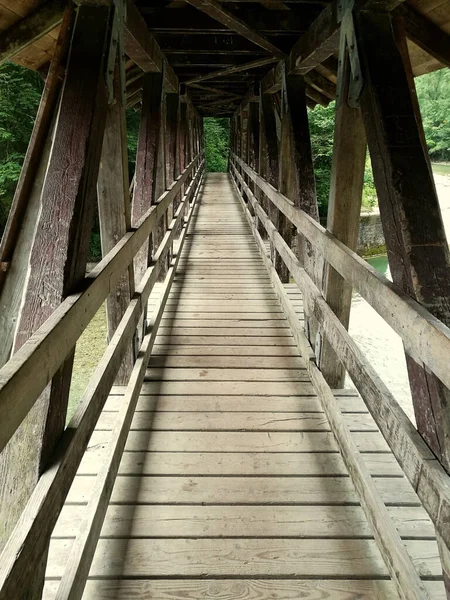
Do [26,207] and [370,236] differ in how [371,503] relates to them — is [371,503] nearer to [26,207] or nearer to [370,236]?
[26,207]

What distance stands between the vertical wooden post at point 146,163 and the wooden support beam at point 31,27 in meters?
1.67

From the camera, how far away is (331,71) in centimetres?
450

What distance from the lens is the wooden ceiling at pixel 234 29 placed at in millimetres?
2334

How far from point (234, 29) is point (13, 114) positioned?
40.5 ft

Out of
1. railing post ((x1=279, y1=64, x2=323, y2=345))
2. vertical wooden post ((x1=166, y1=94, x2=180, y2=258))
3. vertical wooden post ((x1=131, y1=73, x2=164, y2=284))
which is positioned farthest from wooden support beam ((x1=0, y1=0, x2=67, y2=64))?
vertical wooden post ((x1=166, y1=94, x2=180, y2=258))

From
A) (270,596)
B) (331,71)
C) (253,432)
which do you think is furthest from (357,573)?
(331,71)

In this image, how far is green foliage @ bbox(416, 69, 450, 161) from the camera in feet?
111

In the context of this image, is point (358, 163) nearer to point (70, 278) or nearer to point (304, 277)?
point (304, 277)

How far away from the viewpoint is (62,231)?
174 cm

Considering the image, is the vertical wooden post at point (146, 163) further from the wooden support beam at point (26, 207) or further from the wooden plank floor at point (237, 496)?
the wooden support beam at point (26, 207)

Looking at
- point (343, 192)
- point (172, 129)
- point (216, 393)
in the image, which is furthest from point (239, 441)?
point (172, 129)

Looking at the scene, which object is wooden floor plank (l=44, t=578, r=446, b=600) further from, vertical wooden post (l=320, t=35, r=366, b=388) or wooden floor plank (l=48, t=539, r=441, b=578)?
vertical wooden post (l=320, t=35, r=366, b=388)

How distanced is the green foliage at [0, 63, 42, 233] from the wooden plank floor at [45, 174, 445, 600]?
12.1m

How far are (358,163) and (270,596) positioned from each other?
2.35 metres
